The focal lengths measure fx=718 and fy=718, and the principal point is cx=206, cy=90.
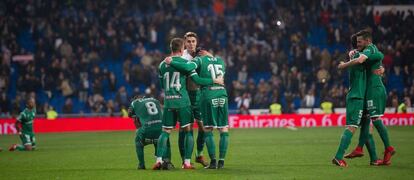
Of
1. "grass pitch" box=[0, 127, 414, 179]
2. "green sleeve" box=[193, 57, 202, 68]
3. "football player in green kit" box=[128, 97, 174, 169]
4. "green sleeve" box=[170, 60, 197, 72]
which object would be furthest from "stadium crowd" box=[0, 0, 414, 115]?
"green sleeve" box=[170, 60, 197, 72]

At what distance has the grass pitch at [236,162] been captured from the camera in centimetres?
1281

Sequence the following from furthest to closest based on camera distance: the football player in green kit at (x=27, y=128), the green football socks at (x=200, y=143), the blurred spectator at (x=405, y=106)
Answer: the blurred spectator at (x=405, y=106)
the football player in green kit at (x=27, y=128)
the green football socks at (x=200, y=143)

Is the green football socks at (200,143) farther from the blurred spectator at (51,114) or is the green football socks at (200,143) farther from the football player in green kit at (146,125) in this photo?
the blurred spectator at (51,114)

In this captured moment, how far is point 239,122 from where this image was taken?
34375 millimetres

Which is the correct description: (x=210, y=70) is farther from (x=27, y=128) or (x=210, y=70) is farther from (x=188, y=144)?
(x=27, y=128)

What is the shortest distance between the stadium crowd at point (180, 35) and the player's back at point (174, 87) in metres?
21.2

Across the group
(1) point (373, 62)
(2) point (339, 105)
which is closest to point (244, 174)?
(1) point (373, 62)

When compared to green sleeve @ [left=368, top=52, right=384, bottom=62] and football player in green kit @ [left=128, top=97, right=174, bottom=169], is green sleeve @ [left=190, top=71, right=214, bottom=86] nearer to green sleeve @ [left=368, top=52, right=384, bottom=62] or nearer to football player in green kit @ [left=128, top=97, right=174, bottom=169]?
football player in green kit @ [left=128, top=97, right=174, bottom=169]

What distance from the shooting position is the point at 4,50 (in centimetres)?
3866

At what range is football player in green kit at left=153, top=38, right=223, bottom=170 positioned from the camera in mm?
13859

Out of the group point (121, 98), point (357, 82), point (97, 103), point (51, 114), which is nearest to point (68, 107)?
point (51, 114)

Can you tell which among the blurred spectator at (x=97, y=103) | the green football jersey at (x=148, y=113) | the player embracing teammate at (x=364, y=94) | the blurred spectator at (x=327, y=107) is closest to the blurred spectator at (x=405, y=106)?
the blurred spectator at (x=327, y=107)

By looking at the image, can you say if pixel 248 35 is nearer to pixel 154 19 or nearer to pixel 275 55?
pixel 275 55

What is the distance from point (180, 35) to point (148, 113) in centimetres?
2429
